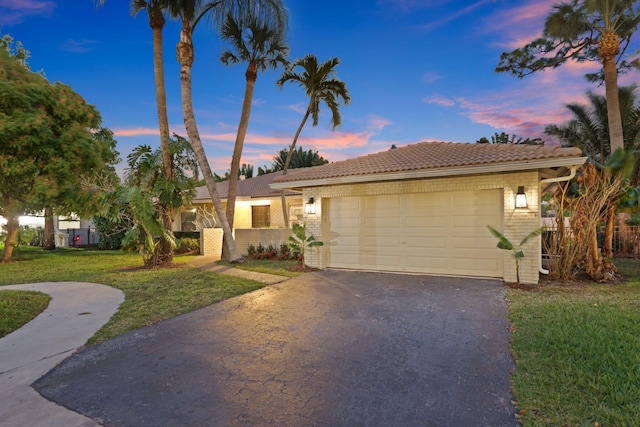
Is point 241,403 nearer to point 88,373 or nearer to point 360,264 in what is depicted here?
point 88,373

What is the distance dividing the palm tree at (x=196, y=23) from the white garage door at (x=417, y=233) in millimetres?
4464

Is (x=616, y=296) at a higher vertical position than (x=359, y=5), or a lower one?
lower

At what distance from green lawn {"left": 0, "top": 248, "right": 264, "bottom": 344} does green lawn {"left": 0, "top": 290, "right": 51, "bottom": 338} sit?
0.62 ft

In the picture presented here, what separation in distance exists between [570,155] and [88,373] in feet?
29.4

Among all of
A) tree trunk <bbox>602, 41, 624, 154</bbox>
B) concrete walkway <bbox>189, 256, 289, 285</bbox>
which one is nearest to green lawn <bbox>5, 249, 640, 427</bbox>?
concrete walkway <bbox>189, 256, 289, 285</bbox>

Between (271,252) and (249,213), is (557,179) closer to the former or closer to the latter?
(271,252)

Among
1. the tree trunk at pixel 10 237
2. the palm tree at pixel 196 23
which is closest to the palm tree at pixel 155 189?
the palm tree at pixel 196 23

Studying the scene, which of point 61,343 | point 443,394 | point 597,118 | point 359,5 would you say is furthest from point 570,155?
point 597,118

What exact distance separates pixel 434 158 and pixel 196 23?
9.32 m

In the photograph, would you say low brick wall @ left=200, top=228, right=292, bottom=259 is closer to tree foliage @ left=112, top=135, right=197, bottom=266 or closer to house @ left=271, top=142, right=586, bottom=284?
tree foliage @ left=112, top=135, right=197, bottom=266

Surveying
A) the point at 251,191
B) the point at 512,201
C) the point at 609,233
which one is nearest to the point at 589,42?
the point at 609,233

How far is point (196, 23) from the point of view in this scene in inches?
468

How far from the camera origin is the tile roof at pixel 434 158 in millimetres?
7695

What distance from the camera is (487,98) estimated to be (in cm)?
1463
